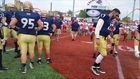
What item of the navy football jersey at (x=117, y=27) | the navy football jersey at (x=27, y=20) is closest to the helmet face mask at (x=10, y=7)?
the navy football jersey at (x=27, y=20)

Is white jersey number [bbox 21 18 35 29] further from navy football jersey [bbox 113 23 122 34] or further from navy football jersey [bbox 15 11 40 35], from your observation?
navy football jersey [bbox 113 23 122 34]

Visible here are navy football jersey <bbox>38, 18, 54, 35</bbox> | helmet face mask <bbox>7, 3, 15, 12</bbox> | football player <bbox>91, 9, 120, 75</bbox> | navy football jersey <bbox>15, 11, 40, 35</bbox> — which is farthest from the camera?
helmet face mask <bbox>7, 3, 15, 12</bbox>

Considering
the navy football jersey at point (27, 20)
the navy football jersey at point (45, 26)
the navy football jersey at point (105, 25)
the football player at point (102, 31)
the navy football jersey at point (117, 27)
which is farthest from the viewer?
the navy football jersey at point (117, 27)

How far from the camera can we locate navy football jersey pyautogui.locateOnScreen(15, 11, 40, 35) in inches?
191

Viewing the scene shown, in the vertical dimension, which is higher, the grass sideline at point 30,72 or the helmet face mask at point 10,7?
the helmet face mask at point 10,7

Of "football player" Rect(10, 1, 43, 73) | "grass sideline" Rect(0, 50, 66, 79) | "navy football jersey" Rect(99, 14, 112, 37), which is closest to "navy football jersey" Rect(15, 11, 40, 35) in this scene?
"football player" Rect(10, 1, 43, 73)

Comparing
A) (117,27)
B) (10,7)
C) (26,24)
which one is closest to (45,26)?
(26,24)

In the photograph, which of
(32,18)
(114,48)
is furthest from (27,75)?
(114,48)

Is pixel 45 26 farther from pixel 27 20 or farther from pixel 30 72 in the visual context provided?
pixel 30 72

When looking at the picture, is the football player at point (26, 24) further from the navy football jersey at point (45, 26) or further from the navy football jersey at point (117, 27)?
the navy football jersey at point (117, 27)

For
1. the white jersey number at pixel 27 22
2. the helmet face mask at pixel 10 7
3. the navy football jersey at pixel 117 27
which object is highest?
the helmet face mask at pixel 10 7

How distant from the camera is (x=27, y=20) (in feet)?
16.2

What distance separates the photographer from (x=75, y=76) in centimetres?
529

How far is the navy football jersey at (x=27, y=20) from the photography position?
486 cm
